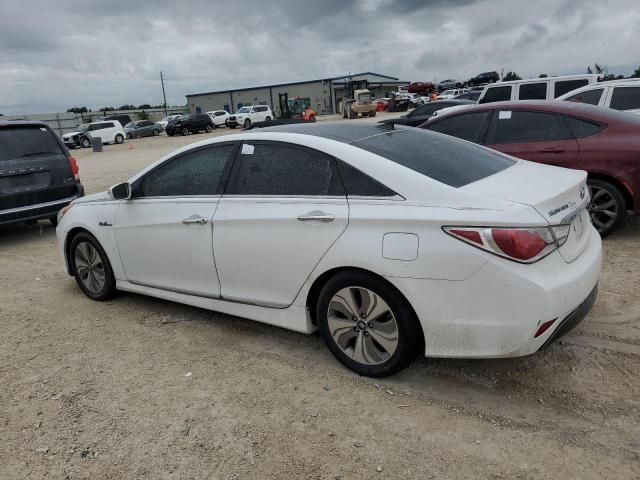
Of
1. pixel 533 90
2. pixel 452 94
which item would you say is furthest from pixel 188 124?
pixel 533 90

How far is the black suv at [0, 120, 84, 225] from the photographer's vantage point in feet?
24.5

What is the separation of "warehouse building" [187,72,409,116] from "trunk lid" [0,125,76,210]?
174 ft

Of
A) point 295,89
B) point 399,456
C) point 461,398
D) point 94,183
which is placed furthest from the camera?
point 295,89

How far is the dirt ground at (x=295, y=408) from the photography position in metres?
2.63

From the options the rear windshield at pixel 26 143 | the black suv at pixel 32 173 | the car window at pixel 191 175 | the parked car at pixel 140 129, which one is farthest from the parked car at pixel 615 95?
the parked car at pixel 140 129

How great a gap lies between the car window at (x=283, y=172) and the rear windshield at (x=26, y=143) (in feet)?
17.7

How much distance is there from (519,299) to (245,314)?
196 cm

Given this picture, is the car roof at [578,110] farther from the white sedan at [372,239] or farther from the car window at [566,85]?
the car window at [566,85]

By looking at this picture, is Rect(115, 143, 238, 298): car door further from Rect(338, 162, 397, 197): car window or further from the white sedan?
Rect(338, 162, 397, 197): car window

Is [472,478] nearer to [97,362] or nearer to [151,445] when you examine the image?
[151,445]

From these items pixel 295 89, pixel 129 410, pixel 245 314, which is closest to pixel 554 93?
pixel 245 314

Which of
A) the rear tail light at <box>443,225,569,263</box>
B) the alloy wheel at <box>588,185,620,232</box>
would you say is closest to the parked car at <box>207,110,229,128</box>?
the alloy wheel at <box>588,185,620,232</box>

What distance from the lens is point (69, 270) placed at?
5.29m

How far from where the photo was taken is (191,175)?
416 cm
